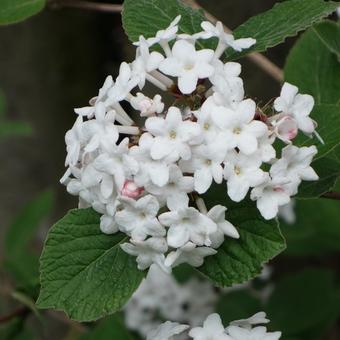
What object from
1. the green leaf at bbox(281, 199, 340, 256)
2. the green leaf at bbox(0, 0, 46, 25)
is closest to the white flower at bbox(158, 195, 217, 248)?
the green leaf at bbox(0, 0, 46, 25)

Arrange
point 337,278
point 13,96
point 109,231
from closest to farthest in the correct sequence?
point 109,231 < point 337,278 < point 13,96

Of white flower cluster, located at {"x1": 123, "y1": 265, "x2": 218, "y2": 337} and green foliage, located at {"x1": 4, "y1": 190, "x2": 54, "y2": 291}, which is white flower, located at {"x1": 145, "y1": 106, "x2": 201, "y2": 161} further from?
green foliage, located at {"x1": 4, "y1": 190, "x2": 54, "y2": 291}

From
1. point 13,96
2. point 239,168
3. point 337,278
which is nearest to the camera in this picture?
point 239,168

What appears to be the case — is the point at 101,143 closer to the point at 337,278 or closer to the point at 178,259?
the point at 178,259

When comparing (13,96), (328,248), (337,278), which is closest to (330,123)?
(328,248)

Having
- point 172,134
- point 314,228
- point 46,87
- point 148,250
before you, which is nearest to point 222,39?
point 172,134

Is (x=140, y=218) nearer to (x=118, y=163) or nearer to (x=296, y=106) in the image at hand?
(x=118, y=163)

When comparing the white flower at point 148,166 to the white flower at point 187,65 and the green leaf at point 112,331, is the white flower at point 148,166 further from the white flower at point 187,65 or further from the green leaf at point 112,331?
the green leaf at point 112,331
